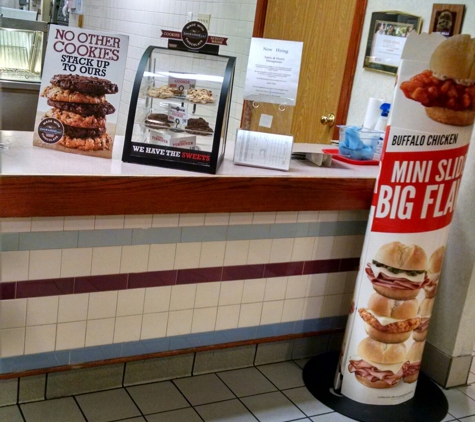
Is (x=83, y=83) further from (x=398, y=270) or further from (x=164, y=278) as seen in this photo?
(x=398, y=270)

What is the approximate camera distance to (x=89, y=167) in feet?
8.06

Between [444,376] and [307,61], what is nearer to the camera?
[444,376]

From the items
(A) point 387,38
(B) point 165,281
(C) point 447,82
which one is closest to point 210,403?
(B) point 165,281

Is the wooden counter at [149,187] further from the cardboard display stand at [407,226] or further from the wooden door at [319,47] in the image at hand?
the wooden door at [319,47]

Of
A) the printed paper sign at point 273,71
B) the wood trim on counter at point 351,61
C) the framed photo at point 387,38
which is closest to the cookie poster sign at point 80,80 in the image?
the printed paper sign at point 273,71

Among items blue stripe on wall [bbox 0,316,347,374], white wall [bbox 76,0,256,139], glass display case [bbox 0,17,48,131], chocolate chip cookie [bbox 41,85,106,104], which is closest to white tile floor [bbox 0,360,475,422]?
blue stripe on wall [bbox 0,316,347,374]

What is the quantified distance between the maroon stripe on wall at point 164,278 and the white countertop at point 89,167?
0.47 m

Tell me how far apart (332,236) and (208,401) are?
1024 millimetres

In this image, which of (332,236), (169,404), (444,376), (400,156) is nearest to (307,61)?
(332,236)

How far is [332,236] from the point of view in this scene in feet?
10.4

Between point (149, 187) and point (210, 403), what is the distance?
105cm

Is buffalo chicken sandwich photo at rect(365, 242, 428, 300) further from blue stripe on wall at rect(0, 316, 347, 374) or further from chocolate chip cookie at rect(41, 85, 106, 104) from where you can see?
chocolate chip cookie at rect(41, 85, 106, 104)

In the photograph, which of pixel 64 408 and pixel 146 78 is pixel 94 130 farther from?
pixel 64 408

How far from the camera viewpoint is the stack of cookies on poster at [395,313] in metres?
2.74
